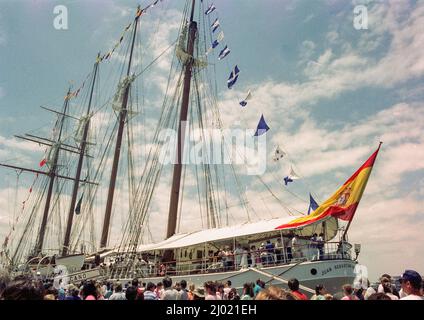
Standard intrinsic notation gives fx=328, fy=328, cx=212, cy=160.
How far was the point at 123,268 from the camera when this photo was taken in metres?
24.1

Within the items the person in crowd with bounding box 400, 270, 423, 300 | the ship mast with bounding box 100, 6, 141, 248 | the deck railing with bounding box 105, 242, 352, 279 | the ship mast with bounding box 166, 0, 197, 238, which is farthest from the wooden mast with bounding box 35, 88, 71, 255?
the person in crowd with bounding box 400, 270, 423, 300

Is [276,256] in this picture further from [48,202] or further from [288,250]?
[48,202]

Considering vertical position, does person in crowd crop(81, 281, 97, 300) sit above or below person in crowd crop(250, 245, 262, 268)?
above

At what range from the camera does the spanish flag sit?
1497 centimetres

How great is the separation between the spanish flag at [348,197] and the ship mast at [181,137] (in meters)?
13.4

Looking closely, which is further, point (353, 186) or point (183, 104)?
point (183, 104)

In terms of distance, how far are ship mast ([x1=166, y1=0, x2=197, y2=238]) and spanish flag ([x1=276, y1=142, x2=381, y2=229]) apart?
13.4 metres

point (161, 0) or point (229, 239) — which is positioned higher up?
point (161, 0)

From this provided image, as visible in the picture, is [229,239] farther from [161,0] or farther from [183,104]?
[161,0]

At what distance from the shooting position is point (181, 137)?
1129 inches

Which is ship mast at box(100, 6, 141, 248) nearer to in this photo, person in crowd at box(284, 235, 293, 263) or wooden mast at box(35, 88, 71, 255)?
wooden mast at box(35, 88, 71, 255)
